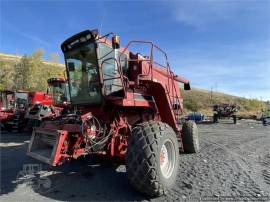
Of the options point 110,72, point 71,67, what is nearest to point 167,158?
point 110,72

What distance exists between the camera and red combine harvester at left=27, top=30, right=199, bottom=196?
197 inches

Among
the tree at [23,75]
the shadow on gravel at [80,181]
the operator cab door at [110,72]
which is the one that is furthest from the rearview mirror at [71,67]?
the tree at [23,75]

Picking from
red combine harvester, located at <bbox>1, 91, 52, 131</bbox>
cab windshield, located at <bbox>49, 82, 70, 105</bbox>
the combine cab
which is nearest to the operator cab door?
cab windshield, located at <bbox>49, 82, 70, 105</bbox>

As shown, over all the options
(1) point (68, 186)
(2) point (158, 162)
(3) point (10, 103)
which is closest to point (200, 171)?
(2) point (158, 162)

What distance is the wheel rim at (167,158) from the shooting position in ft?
18.1

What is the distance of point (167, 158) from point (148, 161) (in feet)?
3.19

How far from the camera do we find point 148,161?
16.0ft

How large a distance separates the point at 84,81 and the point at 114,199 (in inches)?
107

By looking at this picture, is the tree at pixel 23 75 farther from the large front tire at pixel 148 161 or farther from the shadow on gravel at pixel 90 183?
the large front tire at pixel 148 161

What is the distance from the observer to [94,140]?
586 centimetres

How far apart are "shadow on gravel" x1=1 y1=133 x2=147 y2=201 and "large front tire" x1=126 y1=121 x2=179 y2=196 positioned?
35 centimetres

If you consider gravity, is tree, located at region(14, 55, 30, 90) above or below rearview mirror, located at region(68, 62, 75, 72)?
above

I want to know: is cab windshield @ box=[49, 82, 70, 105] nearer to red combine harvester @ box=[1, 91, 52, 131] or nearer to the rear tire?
red combine harvester @ box=[1, 91, 52, 131]

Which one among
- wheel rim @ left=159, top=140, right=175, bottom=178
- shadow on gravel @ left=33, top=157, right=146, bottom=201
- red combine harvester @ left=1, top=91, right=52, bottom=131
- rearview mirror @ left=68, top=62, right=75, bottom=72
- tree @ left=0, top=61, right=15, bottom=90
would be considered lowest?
shadow on gravel @ left=33, top=157, right=146, bottom=201
